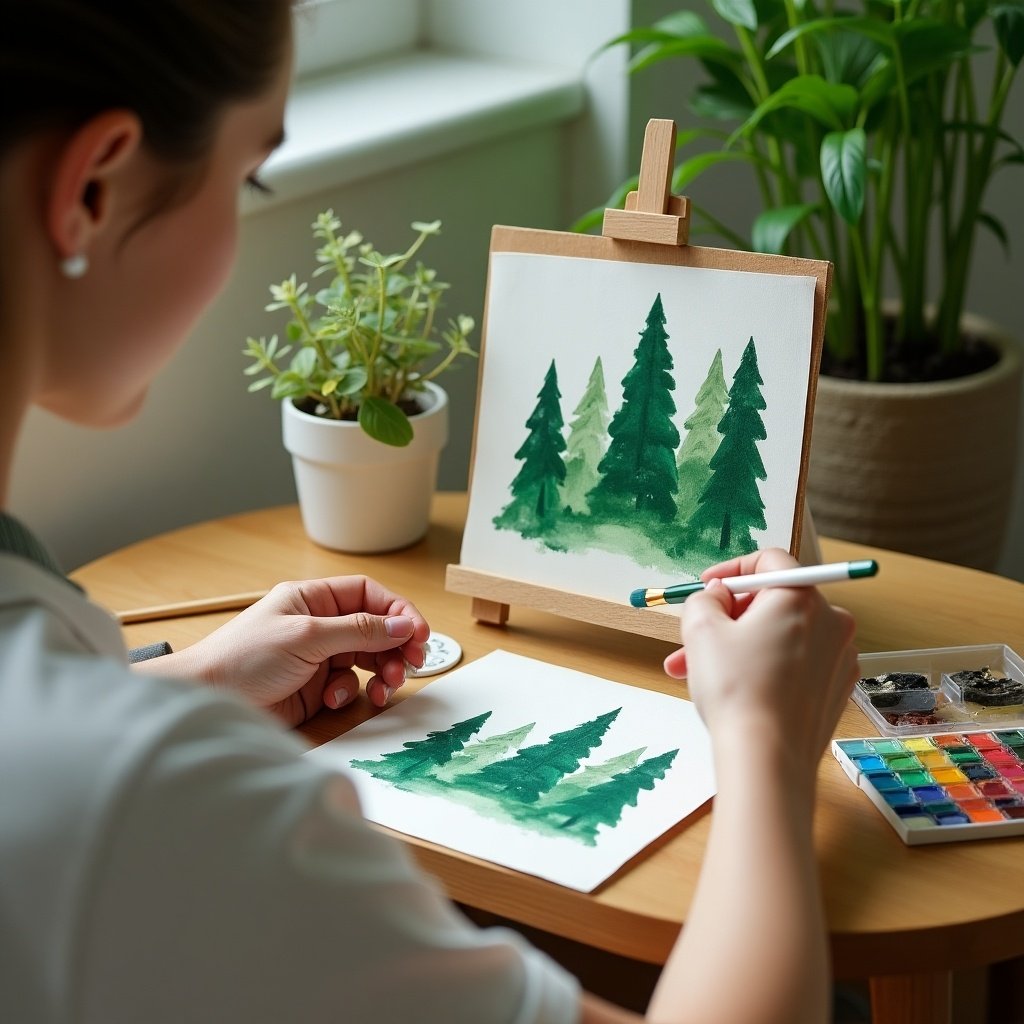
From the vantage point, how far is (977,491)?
1801 mm

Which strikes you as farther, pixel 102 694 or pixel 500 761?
pixel 500 761

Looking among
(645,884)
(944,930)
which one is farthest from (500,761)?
(944,930)

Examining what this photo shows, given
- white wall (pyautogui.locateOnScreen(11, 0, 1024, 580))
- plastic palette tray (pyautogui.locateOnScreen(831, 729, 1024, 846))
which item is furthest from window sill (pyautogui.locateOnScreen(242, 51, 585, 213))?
plastic palette tray (pyautogui.locateOnScreen(831, 729, 1024, 846))

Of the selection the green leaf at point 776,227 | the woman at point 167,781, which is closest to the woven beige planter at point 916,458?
the green leaf at point 776,227

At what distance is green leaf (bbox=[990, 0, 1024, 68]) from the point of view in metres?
1.52

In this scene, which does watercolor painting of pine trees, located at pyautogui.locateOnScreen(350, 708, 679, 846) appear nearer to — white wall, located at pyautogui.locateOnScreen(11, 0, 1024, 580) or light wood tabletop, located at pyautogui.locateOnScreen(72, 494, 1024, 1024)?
light wood tabletop, located at pyautogui.locateOnScreen(72, 494, 1024, 1024)

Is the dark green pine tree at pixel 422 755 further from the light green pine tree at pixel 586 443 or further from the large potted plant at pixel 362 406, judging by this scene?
the large potted plant at pixel 362 406

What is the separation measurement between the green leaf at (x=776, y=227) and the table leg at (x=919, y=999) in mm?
819

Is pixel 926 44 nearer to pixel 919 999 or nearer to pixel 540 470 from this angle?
pixel 540 470

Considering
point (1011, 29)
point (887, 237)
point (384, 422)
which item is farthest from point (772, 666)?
point (887, 237)

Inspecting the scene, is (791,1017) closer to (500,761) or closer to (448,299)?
(500,761)

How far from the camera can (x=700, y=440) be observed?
110cm

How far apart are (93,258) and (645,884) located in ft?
1.61

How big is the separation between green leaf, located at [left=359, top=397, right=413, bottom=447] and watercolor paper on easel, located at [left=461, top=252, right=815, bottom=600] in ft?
0.35
